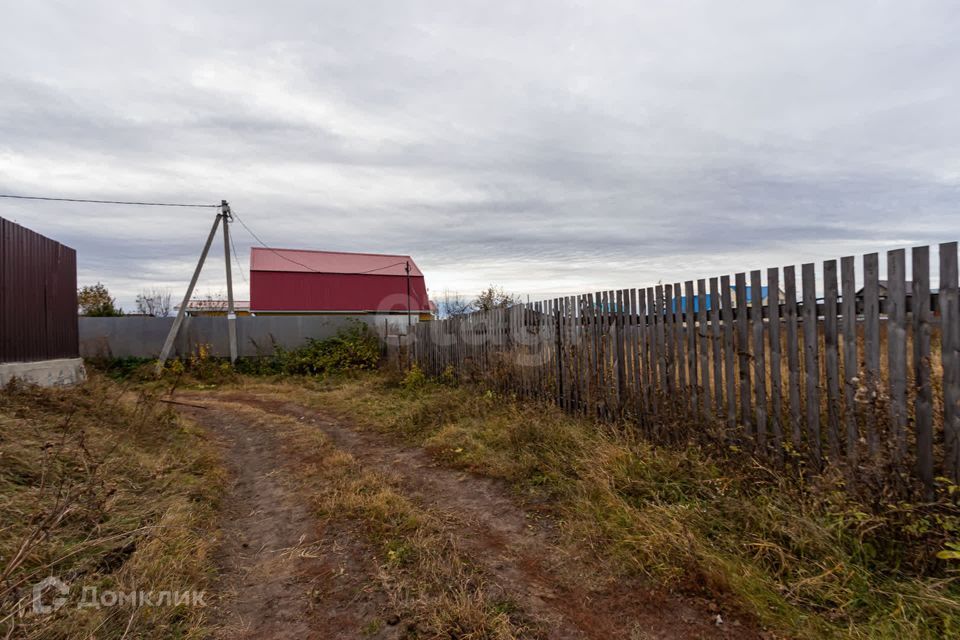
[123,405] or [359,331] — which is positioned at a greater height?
[359,331]

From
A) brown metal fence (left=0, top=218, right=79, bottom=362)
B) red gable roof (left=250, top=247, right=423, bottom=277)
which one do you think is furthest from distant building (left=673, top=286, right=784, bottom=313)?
red gable roof (left=250, top=247, right=423, bottom=277)

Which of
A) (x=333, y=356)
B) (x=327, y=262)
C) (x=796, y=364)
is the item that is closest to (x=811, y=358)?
(x=796, y=364)

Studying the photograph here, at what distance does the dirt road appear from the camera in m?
2.28

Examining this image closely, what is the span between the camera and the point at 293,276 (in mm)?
23875

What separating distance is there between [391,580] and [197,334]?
14491 millimetres

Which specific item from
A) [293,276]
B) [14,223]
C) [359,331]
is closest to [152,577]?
[14,223]

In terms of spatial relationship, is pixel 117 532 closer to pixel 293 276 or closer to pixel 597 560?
pixel 597 560

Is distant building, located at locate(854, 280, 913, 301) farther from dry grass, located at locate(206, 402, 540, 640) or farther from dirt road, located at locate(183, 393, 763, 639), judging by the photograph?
dry grass, located at locate(206, 402, 540, 640)

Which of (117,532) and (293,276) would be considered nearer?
(117,532)

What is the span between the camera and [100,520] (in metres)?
3.13

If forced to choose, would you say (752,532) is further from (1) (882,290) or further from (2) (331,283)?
(2) (331,283)

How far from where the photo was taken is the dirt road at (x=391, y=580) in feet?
7.47

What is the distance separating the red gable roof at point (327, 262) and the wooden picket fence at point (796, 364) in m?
21.4

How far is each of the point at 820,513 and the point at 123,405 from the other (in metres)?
8.67
